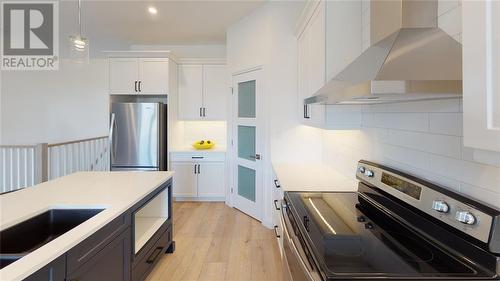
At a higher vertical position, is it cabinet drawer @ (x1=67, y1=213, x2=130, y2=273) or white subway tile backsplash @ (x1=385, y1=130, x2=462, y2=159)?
white subway tile backsplash @ (x1=385, y1=130, x2=462, y2=159)

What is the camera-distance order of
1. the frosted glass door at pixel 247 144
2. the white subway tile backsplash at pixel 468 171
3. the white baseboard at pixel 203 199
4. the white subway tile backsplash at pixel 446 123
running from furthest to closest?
the white baseboard at pixel 203 199 < the frosted glass door at pixel 247 144 < the white subway tile backsplash at pixel 446 123 < the white subway tile backsplash at pixel 468 171

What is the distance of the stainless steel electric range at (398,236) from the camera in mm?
1004

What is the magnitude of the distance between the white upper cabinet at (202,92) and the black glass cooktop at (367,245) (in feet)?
12.4

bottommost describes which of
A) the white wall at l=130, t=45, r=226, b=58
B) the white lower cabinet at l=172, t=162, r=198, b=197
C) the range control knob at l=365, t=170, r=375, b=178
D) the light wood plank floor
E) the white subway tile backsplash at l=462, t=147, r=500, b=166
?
the light wood plank floor

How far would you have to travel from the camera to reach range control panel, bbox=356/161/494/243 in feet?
3.42

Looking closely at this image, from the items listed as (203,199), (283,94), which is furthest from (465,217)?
(203,199)

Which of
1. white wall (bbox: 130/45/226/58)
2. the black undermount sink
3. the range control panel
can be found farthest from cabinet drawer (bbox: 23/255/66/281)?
white wall (bbox: 130/45/226/58)

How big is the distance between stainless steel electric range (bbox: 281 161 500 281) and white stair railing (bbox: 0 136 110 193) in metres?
4.19

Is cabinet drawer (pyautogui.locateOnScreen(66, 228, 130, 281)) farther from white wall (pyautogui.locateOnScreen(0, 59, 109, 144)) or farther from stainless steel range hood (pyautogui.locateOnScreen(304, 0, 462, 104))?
white wall (pyautogui.locateOnScreen(0, 59, 109, 144))

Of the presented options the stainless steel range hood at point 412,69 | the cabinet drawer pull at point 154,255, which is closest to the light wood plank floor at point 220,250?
the cabinet drawer pull at point 154,255

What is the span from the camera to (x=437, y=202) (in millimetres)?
1259

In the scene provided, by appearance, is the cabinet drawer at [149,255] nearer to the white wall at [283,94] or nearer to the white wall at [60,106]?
the white wall at [283,94]

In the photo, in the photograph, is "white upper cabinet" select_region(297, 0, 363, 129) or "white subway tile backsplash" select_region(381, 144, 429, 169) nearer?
"white subway tile backsplash" select_region(381, 144, 429, 169)

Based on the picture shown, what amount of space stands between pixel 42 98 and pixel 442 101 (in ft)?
21.2
